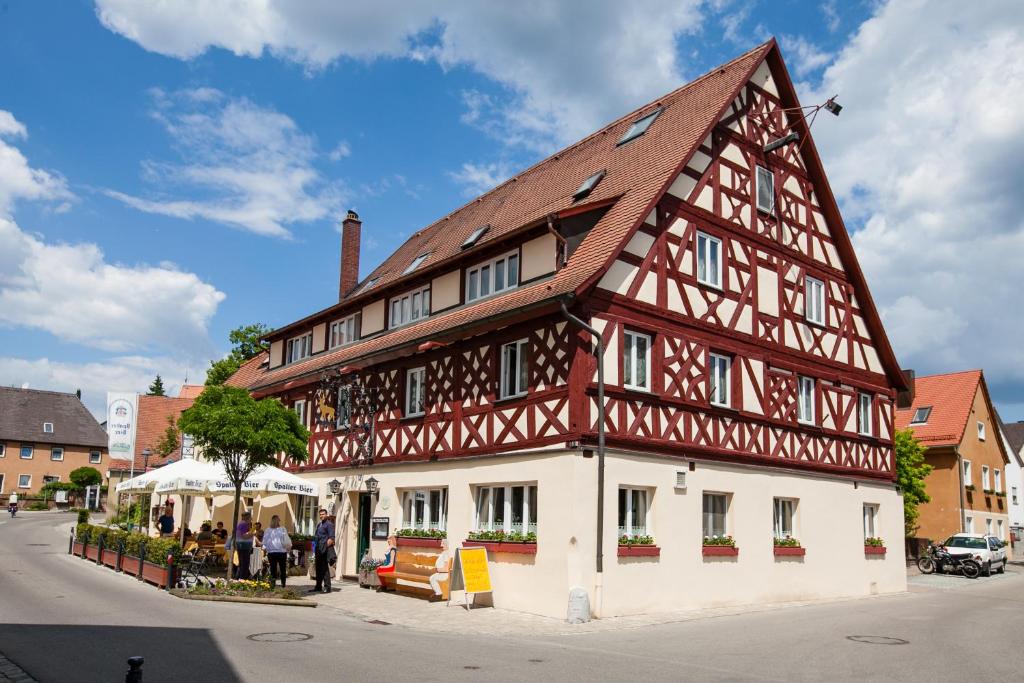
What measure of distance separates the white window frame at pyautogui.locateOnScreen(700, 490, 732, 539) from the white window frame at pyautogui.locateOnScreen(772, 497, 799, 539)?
1887 millimetres

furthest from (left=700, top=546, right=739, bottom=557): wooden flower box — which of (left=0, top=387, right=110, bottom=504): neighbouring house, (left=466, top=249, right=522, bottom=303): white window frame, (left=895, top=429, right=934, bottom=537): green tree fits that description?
(left=0, top=387, right=110, bottom=504): neighbouring house

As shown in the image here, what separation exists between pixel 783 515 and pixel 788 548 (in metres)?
0.93

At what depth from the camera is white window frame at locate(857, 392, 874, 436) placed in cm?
2462

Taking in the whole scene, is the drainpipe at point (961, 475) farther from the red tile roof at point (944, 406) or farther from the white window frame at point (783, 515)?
the white window frame at point (783, 515)

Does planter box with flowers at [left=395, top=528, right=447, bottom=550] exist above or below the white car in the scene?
above

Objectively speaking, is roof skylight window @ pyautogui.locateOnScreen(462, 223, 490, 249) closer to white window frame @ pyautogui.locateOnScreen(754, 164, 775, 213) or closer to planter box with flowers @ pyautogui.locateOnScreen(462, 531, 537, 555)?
white window frame @ pyautogui.locateOnScreen(754, 164, 775, 213)

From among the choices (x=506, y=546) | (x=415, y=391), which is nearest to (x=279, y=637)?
(x=506, y=546)

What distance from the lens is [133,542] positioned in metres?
20.9

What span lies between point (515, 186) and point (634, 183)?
814 centimetres

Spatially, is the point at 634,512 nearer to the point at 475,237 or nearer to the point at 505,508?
the point at 505,508

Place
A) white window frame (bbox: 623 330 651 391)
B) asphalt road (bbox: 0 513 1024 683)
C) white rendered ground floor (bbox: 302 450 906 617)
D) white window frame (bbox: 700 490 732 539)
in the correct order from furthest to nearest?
white window frame (bbox: 700 490 732 539)
white window frame (bbox: 623 330 651 391)
white rendered ground floor (bbox: 302 450 906 617)
asphalt road (bbox: 0 513 1024 683)

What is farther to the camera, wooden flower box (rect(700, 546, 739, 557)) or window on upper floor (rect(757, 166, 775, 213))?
window on upper floor (rect(757, 166, 775, 213))

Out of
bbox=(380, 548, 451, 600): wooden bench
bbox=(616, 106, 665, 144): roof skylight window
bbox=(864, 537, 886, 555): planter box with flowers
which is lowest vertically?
bbox=(380, 548, 451, 600): wooden bench

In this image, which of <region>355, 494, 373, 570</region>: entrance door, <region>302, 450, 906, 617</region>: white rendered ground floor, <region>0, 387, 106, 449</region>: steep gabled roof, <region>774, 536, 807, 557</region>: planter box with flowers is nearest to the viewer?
<region>302, 450, 906, 617</region>: white rendered ground floor
